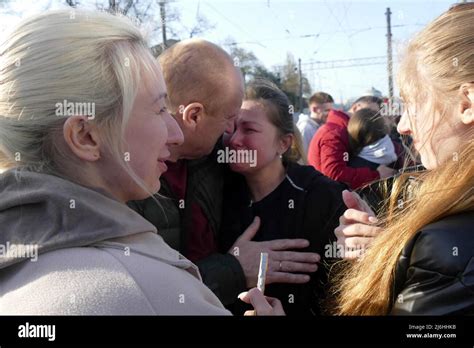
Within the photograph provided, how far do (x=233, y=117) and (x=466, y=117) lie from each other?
1.12 meters

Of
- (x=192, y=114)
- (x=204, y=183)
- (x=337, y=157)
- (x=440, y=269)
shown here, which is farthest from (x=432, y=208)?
(x=337, y=157)

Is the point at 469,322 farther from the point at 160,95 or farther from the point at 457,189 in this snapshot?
the point at 160,95

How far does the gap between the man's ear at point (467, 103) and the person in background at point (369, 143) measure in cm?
306

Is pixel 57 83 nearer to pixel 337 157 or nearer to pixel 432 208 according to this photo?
pixel 432 208

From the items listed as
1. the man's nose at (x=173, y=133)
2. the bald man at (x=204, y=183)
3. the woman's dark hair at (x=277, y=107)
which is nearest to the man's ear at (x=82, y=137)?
the man's nose at (x=173, y=133)

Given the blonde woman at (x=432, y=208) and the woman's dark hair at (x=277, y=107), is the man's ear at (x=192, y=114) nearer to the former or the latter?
the woman's dark hair at (x=277, y=107)

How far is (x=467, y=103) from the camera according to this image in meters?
1.28

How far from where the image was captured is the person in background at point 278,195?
→ 2021 millimetres

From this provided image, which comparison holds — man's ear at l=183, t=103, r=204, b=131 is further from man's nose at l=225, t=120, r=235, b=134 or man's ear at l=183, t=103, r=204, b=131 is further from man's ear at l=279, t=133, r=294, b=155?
man's ear at l=279, t=133, r=294, b=155

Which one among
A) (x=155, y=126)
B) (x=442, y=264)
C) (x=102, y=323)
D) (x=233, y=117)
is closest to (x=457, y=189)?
(x=442, y=264)

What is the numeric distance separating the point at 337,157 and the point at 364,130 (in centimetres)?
34

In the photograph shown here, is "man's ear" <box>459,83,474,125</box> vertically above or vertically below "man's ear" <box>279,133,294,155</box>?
above

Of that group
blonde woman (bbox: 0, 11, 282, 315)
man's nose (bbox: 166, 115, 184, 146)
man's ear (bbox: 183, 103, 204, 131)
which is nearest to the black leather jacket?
blonde woman (bbox: 0, 11, 282, 315)

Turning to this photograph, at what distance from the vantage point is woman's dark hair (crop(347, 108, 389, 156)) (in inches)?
172
